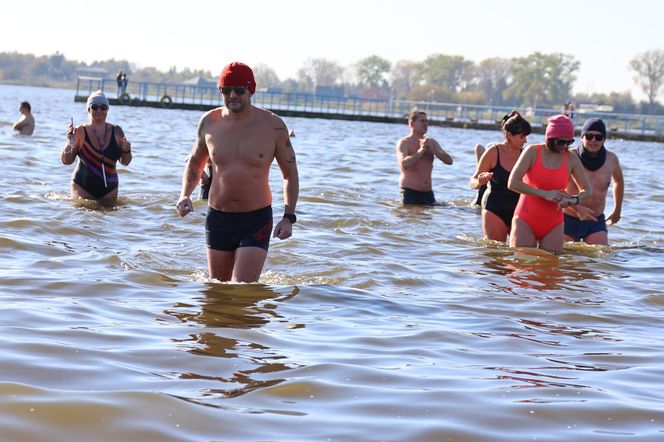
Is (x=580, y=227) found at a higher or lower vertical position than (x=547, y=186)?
lower

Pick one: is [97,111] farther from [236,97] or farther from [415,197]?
[236,97]

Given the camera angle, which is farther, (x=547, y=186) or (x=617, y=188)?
(x=617, y=188)

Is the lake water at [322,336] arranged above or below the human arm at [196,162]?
below

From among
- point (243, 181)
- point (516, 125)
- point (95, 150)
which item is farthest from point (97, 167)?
point (243, 181)

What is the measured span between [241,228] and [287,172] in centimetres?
49

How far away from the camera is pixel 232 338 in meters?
6.21

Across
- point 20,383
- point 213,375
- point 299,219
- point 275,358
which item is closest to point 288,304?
point 275,358

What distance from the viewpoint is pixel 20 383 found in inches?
194

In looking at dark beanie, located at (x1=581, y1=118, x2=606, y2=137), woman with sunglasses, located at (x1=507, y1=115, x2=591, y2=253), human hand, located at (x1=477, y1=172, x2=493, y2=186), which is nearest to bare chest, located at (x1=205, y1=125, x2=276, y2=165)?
woman with sunglasses, located at (x1=507, y1=115, x2=591, y2=253)

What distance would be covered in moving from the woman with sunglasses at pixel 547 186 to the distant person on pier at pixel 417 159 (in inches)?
165

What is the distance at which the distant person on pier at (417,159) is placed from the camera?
14.4 meters

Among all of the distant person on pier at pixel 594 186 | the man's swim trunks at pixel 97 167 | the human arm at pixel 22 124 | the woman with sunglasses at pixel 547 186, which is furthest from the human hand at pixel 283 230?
the human arm at pixel 22 124

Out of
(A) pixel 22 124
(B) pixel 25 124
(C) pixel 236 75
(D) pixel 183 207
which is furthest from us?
(B) pixel 25 124

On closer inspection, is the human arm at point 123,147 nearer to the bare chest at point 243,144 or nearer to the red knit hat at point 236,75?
the bare chest at point 243,144
